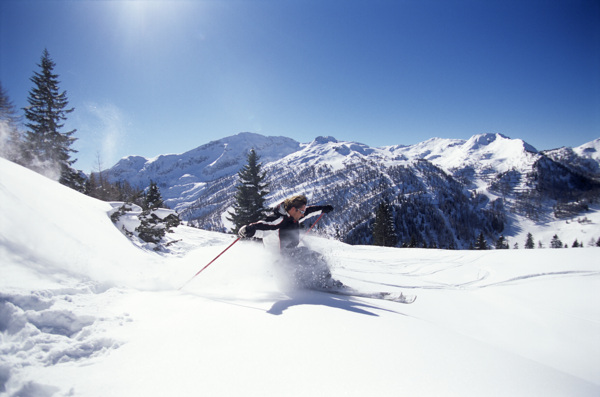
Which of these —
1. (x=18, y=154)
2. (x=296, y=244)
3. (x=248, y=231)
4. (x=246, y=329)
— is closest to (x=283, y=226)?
(x=296, y=244)

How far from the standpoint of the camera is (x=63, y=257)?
365cm

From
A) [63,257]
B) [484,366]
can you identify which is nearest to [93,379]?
[63,257]

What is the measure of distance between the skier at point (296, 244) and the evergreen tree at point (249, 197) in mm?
14172

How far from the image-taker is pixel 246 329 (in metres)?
2.87

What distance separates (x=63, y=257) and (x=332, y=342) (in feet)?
13.7

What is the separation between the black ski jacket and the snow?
0.66 metres

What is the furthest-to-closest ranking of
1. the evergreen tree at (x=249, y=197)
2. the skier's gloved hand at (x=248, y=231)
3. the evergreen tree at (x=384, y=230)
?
the evergreen tree at (x=384, y=230)
the evergreen tree at (x=249, y=197)
the skier's gloved hand at (x=248, y=231)

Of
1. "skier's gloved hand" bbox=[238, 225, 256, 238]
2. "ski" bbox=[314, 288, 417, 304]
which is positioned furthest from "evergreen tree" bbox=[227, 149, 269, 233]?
"ski" bbox=[314, 288, 417, 304]

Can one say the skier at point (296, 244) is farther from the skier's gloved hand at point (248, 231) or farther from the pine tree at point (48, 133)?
the pine tree at point (48, 133)

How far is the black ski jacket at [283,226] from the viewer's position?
5332mm

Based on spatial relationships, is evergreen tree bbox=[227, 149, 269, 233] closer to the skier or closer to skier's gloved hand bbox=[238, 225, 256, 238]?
the skier

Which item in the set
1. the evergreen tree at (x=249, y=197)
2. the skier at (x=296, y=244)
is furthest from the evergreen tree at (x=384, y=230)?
the skier at (x=296, y=244)

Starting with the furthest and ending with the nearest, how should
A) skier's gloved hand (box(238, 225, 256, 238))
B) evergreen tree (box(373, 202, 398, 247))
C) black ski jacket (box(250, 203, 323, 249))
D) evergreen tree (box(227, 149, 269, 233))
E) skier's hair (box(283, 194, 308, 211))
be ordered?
evergreen tree (box(373, 202, 398, 247)) → evergreen tree (box(227, 149, 269, 233)) → skier's hair (box(283, 194, 308, 211)) → black ski jacket (box(250, 203, 323, 249)) → skier's gloved hand (box(238, 225, 256, 238))

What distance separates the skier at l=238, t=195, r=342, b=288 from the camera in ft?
17.1
